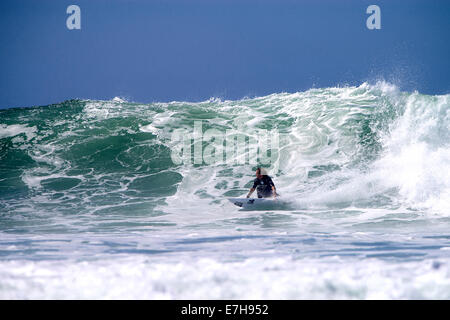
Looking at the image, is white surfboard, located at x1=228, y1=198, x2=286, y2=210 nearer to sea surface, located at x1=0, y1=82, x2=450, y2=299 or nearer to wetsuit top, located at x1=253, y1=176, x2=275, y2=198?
sea surface, located at x1=0, y1=82, x2=450, y2=299

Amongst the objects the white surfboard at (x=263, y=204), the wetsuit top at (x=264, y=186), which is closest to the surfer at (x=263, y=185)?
the wetsuit top at (x=264, y=186)

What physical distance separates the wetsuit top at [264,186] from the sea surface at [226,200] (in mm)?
578

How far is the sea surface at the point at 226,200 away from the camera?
390 centimetres

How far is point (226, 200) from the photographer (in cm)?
1109

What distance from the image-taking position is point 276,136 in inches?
638

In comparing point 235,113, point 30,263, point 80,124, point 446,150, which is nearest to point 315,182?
point 446,150

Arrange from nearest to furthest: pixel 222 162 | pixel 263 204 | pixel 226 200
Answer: pixel 263 204 → pixel 226 200 → pixel 222 162

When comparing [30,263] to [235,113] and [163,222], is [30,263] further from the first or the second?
[235,113]

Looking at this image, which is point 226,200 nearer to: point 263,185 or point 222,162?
point 263,185

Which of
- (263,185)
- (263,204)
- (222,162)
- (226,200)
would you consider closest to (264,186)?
(263,185)

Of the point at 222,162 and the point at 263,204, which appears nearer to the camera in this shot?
the point at 263,204

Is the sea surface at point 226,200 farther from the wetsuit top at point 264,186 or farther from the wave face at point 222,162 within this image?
Result: the wetsuit top at point 264,186

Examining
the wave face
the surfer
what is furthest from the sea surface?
the surfer

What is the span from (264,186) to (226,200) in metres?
1.22
